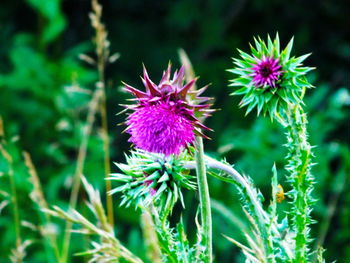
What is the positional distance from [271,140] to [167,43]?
1.84 metres

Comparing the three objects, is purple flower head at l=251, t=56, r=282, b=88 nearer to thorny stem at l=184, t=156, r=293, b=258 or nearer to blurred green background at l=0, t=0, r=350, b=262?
thorny stem at l=184, t=156, r=293, b=258

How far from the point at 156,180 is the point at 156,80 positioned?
463 centimetres

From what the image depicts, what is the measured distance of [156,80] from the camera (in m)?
6.18

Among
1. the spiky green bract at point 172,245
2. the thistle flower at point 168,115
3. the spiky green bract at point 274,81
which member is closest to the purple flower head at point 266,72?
the spiky green bract at point 274,81

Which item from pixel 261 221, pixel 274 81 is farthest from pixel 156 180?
pixel 274 81

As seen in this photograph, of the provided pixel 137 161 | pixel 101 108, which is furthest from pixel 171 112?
pixel 101 108

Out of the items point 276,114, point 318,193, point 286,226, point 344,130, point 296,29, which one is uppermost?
point 296,29

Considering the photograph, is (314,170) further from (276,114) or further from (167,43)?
(276,114)

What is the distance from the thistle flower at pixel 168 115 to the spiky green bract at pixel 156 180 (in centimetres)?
8

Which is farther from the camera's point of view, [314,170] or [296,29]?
[296,29]

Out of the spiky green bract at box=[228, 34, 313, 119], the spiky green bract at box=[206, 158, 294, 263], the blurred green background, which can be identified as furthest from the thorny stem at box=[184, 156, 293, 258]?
the blurred green background

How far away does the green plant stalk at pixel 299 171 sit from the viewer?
1.57 m

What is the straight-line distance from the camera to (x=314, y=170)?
4.54 m

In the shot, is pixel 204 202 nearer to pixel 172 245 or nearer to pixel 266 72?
pixel 172 245
